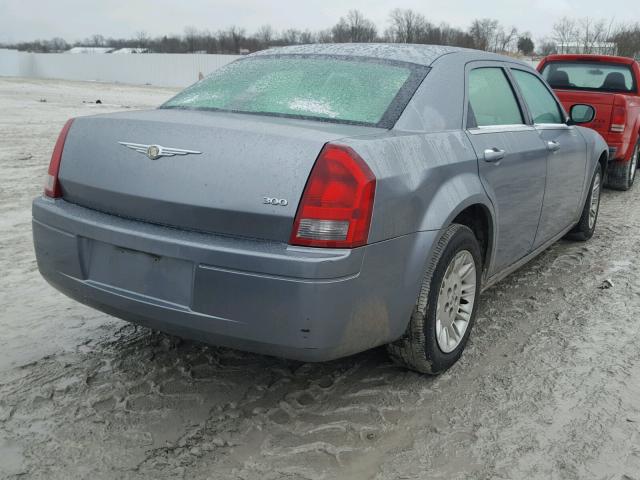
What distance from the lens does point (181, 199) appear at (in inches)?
99.0

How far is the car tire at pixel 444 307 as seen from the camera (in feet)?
9.45

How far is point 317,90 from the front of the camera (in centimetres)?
315

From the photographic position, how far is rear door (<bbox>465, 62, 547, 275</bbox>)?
3.36m

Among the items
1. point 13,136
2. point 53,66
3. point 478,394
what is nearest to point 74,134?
point 478,394

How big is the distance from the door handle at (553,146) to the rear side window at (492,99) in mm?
249

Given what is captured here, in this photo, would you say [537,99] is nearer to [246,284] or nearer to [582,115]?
[582,115]

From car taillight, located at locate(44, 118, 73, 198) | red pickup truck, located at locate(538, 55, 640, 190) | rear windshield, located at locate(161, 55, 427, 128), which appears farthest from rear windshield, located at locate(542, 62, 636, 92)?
car taillight, located at locate(44, 118, 73, 198)

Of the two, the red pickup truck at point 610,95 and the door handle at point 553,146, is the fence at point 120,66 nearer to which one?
the red pickup truck at point 610,95

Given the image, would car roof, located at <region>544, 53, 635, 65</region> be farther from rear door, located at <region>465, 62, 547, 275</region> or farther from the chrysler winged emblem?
the chrysler winged emblem

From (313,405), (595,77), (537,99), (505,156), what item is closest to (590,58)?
(595,77)

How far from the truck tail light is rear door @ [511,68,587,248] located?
331cm

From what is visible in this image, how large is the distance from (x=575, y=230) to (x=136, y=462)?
14.4 ft

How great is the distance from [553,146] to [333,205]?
7.62 ft

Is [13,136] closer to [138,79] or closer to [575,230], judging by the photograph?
[575,230]
